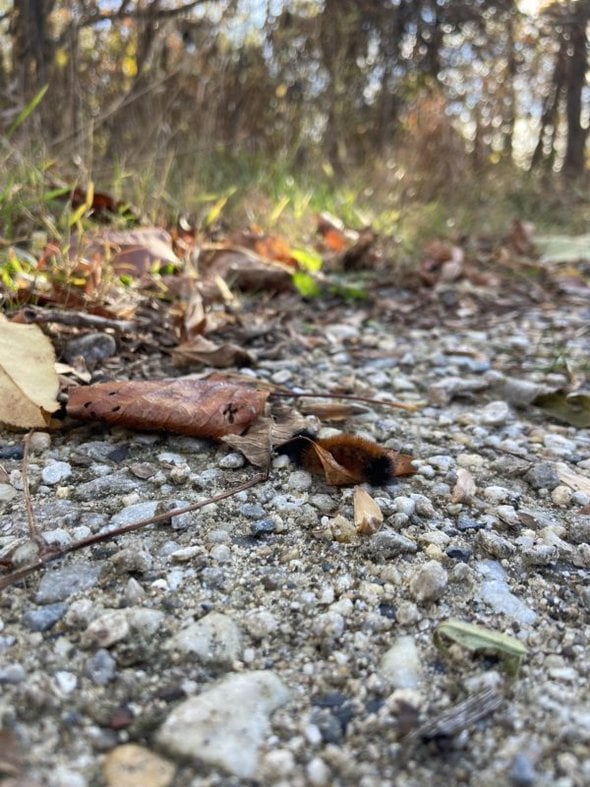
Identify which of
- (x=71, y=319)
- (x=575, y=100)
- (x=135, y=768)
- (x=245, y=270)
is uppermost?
(x=575, y=100)

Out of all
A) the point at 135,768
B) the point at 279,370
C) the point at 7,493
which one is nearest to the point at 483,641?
the point at 135,768

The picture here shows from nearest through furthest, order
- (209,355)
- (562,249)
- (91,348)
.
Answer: (91,348), (209,355), (562,249)

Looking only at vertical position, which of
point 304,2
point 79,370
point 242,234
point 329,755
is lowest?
point 329,755

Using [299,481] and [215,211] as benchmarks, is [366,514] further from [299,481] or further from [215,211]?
[215,211]

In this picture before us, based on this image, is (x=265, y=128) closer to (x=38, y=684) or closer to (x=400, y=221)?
(x=400, y=221)

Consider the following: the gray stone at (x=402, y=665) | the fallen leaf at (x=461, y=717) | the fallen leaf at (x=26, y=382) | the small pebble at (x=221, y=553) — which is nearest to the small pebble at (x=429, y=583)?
the gray stone at (x=402, y=665)

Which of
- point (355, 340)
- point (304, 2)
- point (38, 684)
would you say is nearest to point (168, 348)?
point (355, 340)
